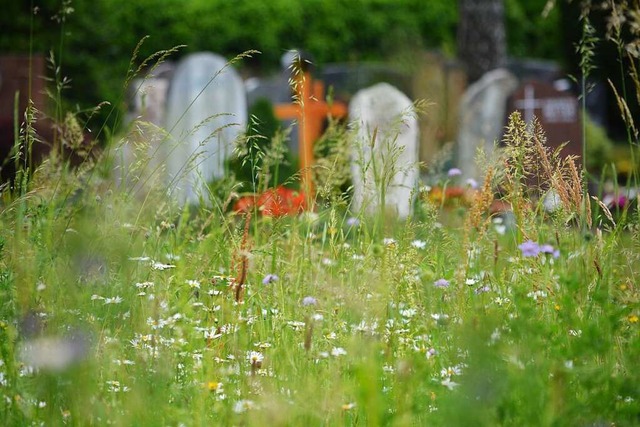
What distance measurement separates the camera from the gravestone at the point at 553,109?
27.5 ft

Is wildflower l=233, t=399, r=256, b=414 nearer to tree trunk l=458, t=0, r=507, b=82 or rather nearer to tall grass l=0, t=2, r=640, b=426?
tall grass l=0, t=2, r=640, b=426

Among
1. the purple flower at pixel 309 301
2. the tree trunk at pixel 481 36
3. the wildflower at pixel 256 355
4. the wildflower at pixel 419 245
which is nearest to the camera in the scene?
the wildflower at pixel 256 355

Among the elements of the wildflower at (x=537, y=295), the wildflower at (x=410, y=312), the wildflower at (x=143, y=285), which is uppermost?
the wildflower at (x=143, y=285)

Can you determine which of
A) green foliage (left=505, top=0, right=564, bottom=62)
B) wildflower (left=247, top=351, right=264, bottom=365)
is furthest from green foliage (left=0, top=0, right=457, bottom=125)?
wildflower (left=247, top=351, right=264, bottom=365)

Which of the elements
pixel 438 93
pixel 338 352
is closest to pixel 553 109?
pixel 438 93

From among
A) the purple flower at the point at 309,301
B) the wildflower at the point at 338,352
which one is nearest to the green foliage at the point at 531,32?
the purple flower at the point at 309,301

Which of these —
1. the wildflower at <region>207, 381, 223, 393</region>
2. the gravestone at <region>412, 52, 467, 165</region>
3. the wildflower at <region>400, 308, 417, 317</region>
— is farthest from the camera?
the gravestone at <region>412, 52, 467, 165</region>

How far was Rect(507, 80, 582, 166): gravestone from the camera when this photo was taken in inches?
330

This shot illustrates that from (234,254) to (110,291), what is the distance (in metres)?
0.34

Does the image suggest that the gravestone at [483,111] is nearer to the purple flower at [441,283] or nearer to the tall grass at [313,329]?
the tall grass at [313,329]

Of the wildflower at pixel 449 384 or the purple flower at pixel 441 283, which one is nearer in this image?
the wildflower at pixel 449 384

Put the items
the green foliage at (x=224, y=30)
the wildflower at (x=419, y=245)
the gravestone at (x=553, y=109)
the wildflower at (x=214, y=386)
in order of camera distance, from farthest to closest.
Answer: the green foliage at (x=224, y=30), the gravestone at (x=553, y=109), the wildflower at (x=419, y=245), the wildflower at (x=214, y=386)

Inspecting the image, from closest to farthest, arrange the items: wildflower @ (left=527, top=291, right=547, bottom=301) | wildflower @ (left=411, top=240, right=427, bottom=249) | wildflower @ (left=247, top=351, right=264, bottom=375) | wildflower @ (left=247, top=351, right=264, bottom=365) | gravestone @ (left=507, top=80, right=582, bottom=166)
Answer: wildflower @ (left=247, top=351, right=264, bottom=375), wildflower @ (left=247, top=351, right=264, bottom=365), wildflower @ (left=527, top=291, right=547, bottom=301), wildflower @ (left=411, top=240, right=427, bottom=249), gravestone @ (left=507, top=80, right=582, bottom=166)

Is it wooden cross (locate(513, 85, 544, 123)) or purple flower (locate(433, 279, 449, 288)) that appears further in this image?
wooden cross (locate(513, 85, 544, 123))
